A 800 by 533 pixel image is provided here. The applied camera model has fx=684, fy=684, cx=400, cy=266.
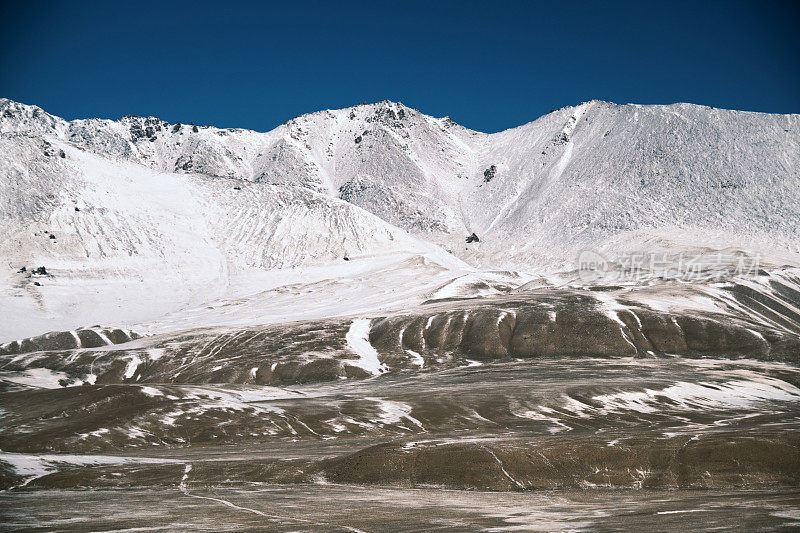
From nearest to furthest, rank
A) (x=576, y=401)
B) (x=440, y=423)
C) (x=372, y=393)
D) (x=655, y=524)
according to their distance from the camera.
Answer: (x=655, y=524) → (x=440, y=423) → (x=576, y=401) → (x=372, y=393)

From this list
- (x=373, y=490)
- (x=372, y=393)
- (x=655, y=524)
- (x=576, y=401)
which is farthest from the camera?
(x=372, y=393)

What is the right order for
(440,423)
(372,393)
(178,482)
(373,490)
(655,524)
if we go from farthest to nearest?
(372,393) < (440,423) < (178,482) < (373,490) < (655,524)

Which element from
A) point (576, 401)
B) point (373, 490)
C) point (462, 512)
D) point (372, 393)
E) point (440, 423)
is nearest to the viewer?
point (462, 512)

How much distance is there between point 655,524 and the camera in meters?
44.7

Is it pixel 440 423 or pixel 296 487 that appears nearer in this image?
pixel 296 487

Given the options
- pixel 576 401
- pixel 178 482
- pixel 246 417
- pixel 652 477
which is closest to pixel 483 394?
pixel 576 401

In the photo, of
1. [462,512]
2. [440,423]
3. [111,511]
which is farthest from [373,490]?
[440,423]

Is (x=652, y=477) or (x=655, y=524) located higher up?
(x=655, y=524)

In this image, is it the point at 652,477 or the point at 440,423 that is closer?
the point at 652,477

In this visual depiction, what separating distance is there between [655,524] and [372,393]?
382ft

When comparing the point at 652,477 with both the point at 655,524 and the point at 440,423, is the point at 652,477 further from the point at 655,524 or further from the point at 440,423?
the point at 440,423

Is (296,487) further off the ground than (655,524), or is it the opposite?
(655,524)

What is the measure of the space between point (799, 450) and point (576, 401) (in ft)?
226

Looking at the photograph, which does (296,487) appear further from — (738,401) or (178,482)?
(738,401)
